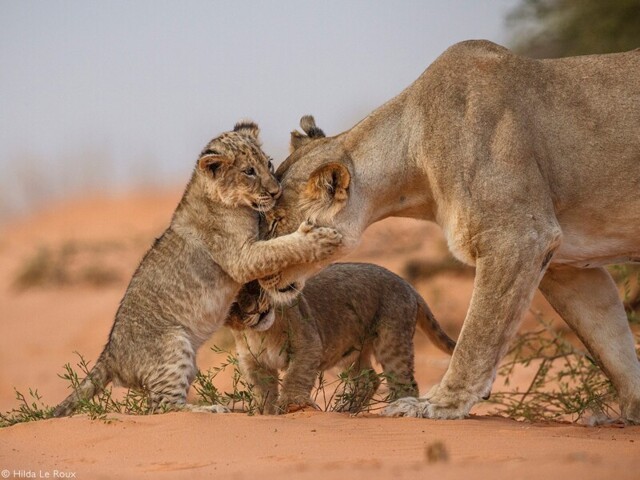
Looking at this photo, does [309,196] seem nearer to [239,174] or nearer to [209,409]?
[239,174]

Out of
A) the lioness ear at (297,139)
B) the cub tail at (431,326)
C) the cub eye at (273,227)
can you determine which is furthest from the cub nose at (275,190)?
the cub tail at (431,326)

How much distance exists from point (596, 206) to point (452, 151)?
1038mm

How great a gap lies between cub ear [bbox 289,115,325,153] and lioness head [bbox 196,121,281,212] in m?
0.23

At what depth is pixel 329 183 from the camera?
7285 millimetres

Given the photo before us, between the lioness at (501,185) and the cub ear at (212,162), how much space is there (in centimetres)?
40

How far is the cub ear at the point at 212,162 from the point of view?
25.1 feet

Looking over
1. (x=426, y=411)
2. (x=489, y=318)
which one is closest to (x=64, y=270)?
(x=426, y=411)

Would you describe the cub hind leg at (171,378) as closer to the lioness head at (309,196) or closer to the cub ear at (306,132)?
the lioness head at (309,196)

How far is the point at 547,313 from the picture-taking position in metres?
14.8

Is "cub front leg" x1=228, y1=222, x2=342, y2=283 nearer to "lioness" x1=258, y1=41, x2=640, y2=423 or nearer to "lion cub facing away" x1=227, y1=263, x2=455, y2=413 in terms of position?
"lioness" x1=258, y1=41, x2=640, y2=423

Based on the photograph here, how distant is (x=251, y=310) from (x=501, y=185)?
6.32ft

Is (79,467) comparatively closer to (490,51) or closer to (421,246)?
(490,51)

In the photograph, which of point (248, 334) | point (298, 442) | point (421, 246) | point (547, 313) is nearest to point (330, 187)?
point (248, 334)

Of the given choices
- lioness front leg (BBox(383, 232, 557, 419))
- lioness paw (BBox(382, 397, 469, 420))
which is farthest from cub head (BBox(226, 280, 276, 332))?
lioness front leg (BBox(383, 232, 557, 419))
